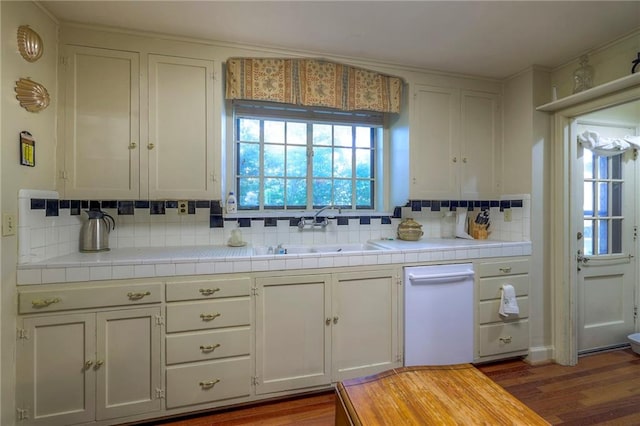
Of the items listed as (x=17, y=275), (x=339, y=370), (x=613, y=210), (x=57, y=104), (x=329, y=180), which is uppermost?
(x=57, y=104)

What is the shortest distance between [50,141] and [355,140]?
7.37 ft

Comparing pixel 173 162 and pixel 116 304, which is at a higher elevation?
pixel 173 162

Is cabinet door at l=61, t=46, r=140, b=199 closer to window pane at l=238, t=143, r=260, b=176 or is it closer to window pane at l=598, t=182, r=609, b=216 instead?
window pane at l=238, t=143, r=260, b=176

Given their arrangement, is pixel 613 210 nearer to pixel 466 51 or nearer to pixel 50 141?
pixel 466 51

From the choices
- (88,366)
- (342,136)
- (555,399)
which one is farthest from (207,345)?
(555,399)

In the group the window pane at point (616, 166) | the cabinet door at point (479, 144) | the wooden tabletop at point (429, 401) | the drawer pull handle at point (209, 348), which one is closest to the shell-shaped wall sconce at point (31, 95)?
the drawer pull handle at point (209, 348)

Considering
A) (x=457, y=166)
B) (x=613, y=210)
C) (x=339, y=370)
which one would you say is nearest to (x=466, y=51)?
(x=457, y=166)

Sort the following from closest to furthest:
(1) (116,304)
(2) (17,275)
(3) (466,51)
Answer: (2) (17,275), (1) (116,304), (3) (466,51)

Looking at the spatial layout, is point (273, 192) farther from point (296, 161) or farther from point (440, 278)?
point (440, 278)

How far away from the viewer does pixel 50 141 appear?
1.81 meters

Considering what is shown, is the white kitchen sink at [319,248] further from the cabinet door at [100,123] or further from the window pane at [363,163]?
the cabinet door at [100,123]

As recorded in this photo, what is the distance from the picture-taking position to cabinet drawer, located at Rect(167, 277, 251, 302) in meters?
1.73

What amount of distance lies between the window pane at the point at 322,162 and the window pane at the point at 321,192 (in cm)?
7

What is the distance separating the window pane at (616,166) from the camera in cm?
273
